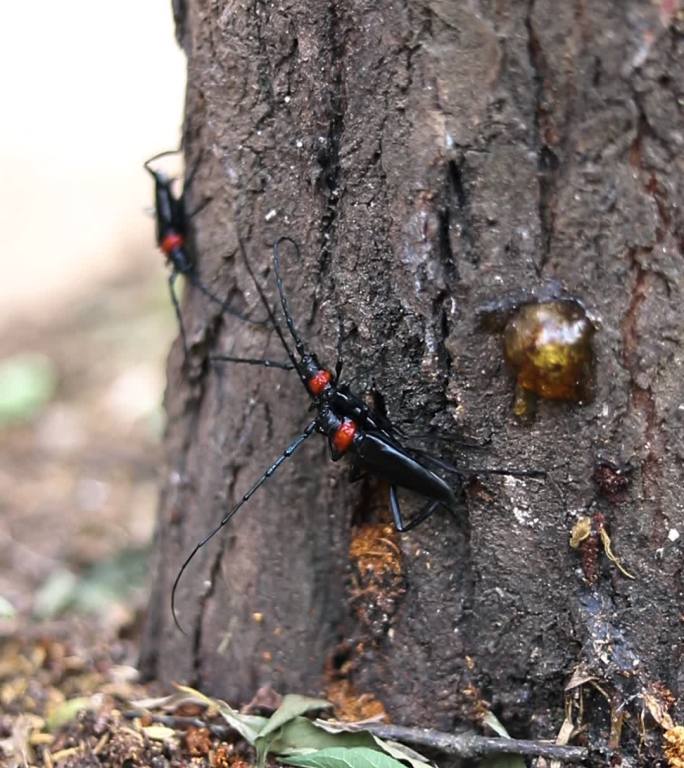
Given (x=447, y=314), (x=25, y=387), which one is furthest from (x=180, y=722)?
(x=25, y=387)

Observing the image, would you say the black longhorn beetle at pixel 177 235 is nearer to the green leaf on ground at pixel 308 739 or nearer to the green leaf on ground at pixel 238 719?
the green leaf on ground at pixel 238 719

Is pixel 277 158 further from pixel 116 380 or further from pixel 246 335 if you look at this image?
pixel 116 380

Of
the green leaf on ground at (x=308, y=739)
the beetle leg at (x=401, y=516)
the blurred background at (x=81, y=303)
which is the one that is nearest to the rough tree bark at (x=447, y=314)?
the beetle leg at (x=401, y=516)

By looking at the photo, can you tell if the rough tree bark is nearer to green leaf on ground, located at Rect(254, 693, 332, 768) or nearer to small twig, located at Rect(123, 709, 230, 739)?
green leaf on ground, located at Rect(254, 693, 332, 768)

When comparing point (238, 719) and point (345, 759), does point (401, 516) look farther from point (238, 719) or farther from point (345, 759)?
point (238, 719)

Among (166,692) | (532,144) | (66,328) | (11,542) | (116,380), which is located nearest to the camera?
(532,144)

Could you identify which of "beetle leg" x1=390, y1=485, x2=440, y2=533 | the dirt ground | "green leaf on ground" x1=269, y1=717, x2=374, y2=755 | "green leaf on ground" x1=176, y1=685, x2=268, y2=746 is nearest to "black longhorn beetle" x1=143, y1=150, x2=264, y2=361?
"beetle leg" x1=390, y1=485, x2=440, y2=533

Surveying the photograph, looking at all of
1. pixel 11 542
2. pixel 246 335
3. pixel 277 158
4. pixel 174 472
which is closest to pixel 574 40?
pixel 277 158
